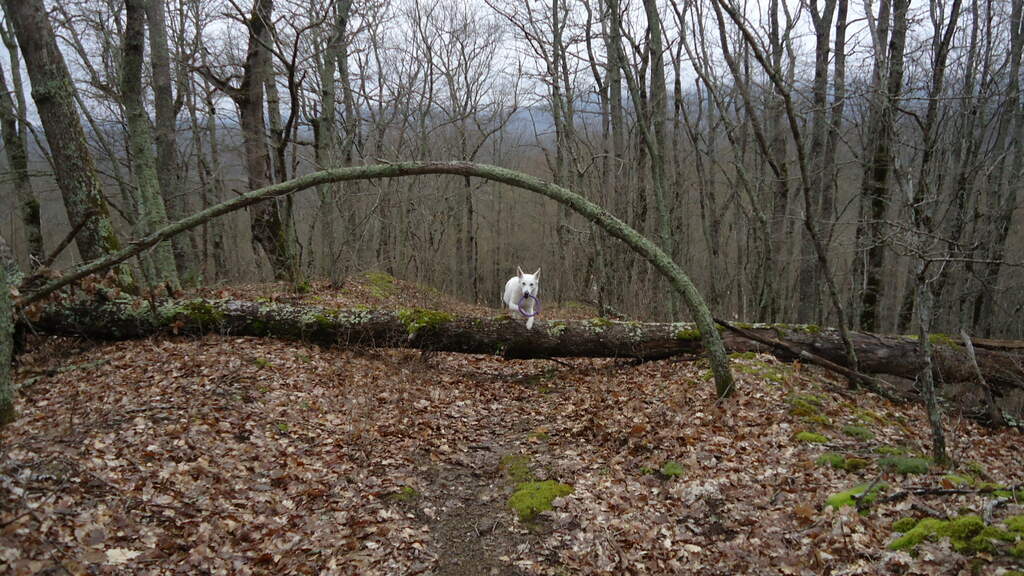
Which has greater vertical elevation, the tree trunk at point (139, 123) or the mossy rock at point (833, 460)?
the tree trunk at point (139, 123)

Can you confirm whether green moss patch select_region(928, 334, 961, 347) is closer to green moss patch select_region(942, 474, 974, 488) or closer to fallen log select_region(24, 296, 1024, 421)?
fallen log select_region(24, 296, 1024, 421)

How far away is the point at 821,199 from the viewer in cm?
1367

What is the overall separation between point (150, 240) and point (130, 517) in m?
3.81

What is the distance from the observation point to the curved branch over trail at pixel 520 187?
6.82 metres

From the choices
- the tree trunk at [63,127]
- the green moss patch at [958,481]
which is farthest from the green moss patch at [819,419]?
the tree trunk at [63,127]

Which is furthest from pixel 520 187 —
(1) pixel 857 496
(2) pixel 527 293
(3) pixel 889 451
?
(3) pixel 889 451

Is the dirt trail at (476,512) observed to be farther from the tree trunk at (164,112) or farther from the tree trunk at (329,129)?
the tree trunk at (164,112)

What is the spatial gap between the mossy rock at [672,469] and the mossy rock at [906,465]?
5.84 ft

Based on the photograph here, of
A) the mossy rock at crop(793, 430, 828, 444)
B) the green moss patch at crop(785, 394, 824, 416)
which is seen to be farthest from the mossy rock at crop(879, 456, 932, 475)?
the green moss patch at crop(785, 394, 824, 416)

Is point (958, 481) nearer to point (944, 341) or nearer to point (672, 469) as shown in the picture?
point (672, 469)

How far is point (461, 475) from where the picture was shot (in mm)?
5812

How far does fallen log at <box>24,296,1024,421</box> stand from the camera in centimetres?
832

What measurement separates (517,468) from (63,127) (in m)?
8.69

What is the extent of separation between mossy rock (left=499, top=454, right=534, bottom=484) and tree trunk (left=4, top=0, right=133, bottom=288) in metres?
6.96
